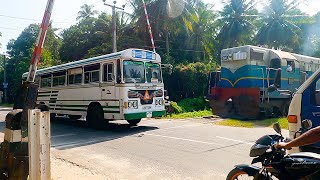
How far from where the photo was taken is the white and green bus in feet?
36.4

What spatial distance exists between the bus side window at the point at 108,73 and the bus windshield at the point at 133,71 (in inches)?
21.9

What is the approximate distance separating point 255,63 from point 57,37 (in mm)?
47610

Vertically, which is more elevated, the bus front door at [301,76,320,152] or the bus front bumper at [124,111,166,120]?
the bus front door at [301,76,320,152]

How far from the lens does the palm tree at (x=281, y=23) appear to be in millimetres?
37156

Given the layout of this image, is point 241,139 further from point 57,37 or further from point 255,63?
point 57,37

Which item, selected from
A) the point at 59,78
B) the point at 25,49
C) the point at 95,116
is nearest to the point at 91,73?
the point at 95,116

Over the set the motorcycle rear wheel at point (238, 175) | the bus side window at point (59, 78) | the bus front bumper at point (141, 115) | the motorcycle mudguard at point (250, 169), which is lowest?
the motorcycle rear wheel at point (238, 175)

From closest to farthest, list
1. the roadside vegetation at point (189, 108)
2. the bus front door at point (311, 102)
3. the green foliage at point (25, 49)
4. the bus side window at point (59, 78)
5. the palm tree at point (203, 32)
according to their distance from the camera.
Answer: the bus front door at point (311, 102) < the bus side window at point (59, 78) < the roadside vegetation at point (189, 108) < the palm tree at point (203, 32) < the green foliage at point (25, 49)

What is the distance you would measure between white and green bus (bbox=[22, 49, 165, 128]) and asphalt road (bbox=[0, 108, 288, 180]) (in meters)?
0.78

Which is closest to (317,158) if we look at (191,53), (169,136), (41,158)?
(41,158)

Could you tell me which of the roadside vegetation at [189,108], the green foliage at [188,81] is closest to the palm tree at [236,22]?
the green foliage at [188,81]

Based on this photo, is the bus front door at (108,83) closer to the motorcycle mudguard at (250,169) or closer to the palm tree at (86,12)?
the motorcycle mudguard at (250,169)

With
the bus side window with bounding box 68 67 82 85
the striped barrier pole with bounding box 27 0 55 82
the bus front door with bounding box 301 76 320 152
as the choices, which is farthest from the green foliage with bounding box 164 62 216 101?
the striped barrier pole with bounding box 27 0 55 82

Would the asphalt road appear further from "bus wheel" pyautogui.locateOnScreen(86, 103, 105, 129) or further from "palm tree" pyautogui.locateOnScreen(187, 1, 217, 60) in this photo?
"palm tree" pyautogui.locateOnScreen(187, 1, 217, 60)
